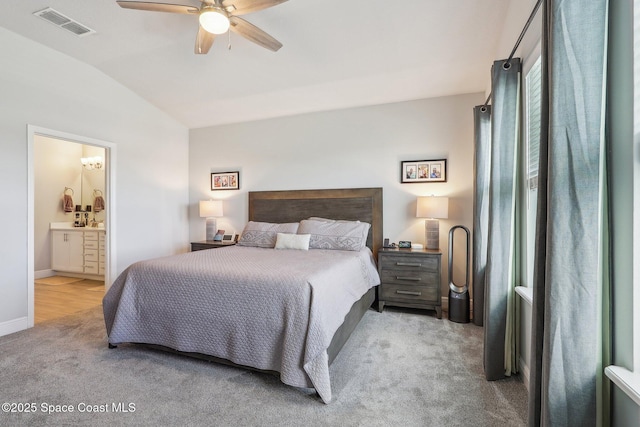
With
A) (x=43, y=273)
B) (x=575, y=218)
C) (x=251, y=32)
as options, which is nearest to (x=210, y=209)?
(x=251, y=32)

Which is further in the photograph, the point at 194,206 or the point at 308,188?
the point at 194,206

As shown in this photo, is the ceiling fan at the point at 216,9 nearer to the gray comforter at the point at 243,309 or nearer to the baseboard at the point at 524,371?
the gray comforter at the point at 243,309

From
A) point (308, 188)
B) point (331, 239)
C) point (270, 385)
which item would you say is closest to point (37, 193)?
point (308, 188)

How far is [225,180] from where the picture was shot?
5070 mm

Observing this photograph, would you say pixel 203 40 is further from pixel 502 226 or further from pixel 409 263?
pixel 409 263

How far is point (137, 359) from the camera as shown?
2.47m

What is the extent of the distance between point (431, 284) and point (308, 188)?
2.09m

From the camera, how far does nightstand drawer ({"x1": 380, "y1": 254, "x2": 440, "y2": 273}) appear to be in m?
3.52

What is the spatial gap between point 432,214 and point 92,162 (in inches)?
238

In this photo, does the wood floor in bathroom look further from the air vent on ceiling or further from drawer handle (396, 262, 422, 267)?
drawer handle (396, 262, 422, 267)

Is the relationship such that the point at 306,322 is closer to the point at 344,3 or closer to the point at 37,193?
the point at 344,3

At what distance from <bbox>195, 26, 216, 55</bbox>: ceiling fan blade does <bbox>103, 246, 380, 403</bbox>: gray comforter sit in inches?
72.2

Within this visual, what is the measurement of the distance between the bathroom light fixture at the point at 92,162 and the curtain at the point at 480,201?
6.21 m

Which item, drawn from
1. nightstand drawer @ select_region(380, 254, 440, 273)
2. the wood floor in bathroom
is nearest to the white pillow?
nightstand drawer @ select_region(380, 254, 440, 273)
